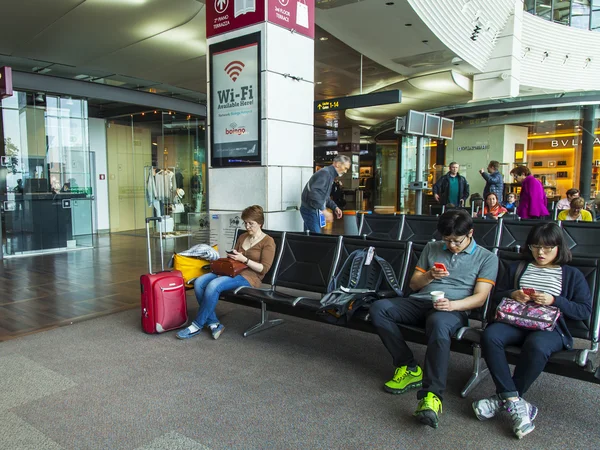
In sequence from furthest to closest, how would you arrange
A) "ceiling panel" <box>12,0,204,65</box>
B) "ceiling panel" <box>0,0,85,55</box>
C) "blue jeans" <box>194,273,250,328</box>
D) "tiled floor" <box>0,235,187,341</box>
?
"ceiling panel" <box>12,0,204,65</box> < "ceiling panel" <box>0,0,85,55</box> < "tiled floor" <box>0,235,187,341</box> < "blue jeans" <box>194,273,250,328</box>

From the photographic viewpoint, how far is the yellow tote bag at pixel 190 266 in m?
4.75

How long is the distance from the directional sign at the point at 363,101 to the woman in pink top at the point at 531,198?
2.57 meters

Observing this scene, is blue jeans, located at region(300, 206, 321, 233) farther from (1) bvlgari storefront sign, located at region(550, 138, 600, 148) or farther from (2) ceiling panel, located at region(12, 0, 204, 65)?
(1) bvlgari storefront sign, located at region(550, 138, 600, 148)

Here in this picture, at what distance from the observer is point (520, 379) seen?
277cm

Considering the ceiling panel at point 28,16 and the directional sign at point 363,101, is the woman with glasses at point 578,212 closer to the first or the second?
the directional sign at point 363,101

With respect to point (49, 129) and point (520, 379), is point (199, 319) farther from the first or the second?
point (49, 129)

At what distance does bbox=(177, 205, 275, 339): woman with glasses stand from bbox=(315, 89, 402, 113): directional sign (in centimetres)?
482

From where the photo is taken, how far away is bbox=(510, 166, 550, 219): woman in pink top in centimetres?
684

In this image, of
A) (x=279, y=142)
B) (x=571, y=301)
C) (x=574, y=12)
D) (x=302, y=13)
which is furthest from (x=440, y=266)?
(x=574, y=12)

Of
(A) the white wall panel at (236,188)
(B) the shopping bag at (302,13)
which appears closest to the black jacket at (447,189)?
(B) the shopping bag at (302,13)

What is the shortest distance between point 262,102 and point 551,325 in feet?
13.3

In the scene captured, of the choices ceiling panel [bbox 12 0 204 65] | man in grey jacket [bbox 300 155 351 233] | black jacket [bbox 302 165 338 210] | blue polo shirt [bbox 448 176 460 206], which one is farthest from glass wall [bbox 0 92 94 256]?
→ blue polo shirt [bbox 448 176 460 206]

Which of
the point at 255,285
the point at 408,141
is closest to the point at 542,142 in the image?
the point at 408,141

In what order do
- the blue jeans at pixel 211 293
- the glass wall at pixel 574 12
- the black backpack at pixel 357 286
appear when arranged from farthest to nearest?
the glass wall at pixel 574 12 → the blue jeans at pixel 211 293 → the black backpack at pixel 357 286
